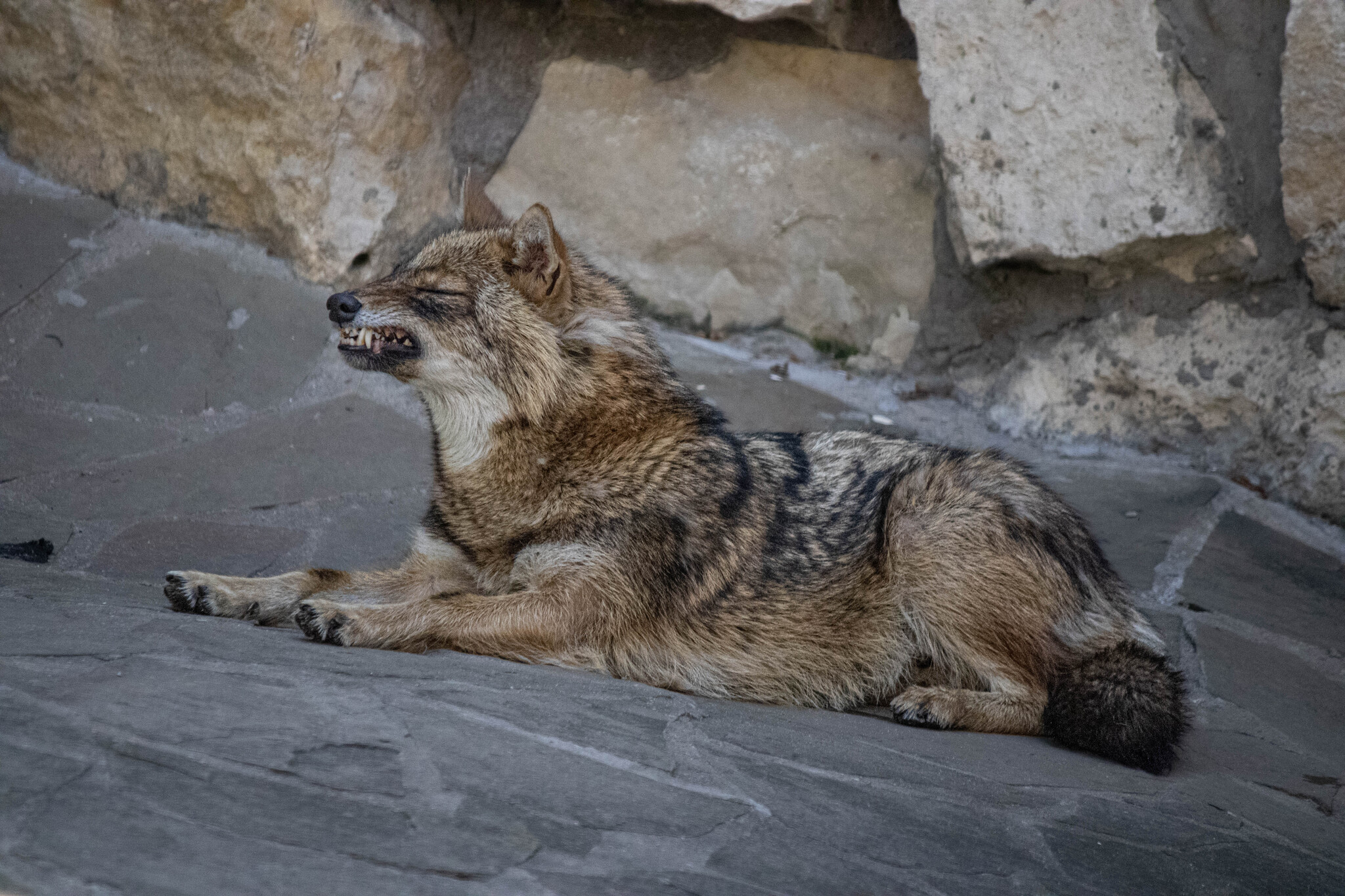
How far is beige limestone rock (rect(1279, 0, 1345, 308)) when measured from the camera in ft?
17.3

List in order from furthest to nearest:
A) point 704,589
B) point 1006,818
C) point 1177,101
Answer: point 1177,101 < point 704,589 < point 1006,818

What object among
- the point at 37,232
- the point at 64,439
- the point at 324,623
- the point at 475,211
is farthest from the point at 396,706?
the point at 37,232

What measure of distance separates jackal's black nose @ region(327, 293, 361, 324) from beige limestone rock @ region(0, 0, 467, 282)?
→ 252cm

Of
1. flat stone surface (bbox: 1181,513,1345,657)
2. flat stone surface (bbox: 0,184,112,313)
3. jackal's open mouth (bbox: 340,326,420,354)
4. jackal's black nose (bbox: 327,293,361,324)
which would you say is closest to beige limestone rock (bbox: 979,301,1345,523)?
flat stone surface (bbox: 1181,513,1345,657)

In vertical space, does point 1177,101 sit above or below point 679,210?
above

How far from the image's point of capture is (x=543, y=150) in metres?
7.31

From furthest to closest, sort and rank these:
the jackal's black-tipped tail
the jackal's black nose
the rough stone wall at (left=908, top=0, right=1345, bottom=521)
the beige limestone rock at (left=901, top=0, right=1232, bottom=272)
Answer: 1. the beige limestone rock at (left=901, top=0, right=1232, bottom=272)
2. the rough stone wall at (left=908, top=0, right=1345, bottom=521)
3. the jackal's black nose
4. the jackal's black-tipped tail

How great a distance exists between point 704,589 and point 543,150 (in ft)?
13.2

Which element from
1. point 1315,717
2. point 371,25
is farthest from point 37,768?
point 371,25

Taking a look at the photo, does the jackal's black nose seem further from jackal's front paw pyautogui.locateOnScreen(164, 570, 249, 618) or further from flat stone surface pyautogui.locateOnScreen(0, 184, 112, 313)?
flat stone surface pyautogui.locateOnScreen(0, 184, 112, 313)

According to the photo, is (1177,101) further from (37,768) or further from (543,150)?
(37,768)

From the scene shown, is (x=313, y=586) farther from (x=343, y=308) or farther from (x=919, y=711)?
(x=919, y=711)

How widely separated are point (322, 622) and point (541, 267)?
159cm

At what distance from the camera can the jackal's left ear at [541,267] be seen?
14.2ft
